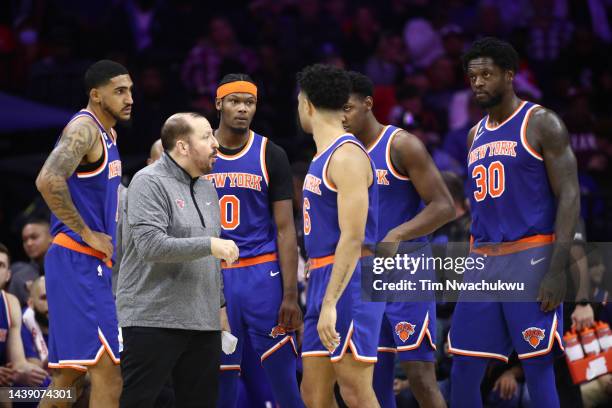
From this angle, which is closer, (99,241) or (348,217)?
(348,217)

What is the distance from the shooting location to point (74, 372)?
20.4 feet

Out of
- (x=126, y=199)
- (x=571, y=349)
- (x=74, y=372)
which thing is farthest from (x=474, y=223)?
(x=74, y=372)

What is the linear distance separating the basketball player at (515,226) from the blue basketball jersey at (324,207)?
102 centimetres

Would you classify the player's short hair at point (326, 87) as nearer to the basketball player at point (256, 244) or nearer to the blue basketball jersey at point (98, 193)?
the basketball player at point (256, 244)

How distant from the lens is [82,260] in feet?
20.5

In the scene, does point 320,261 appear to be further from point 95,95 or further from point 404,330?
point 95,95

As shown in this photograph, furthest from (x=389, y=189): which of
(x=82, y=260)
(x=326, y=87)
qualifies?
(x=82, y=260)

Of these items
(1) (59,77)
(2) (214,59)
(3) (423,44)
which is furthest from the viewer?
(3) (423,44)

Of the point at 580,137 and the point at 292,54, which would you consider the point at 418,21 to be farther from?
the point at 580,137

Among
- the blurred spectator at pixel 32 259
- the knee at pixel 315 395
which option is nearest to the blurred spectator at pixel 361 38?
the blurred spectator at pixel 32 259

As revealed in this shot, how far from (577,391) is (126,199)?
3.71 meters

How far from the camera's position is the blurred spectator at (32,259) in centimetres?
911

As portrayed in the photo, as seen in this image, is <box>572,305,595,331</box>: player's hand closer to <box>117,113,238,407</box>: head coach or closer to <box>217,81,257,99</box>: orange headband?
<box>217,81,257,99</box>: orange headband

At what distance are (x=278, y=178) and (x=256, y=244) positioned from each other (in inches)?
17.9
